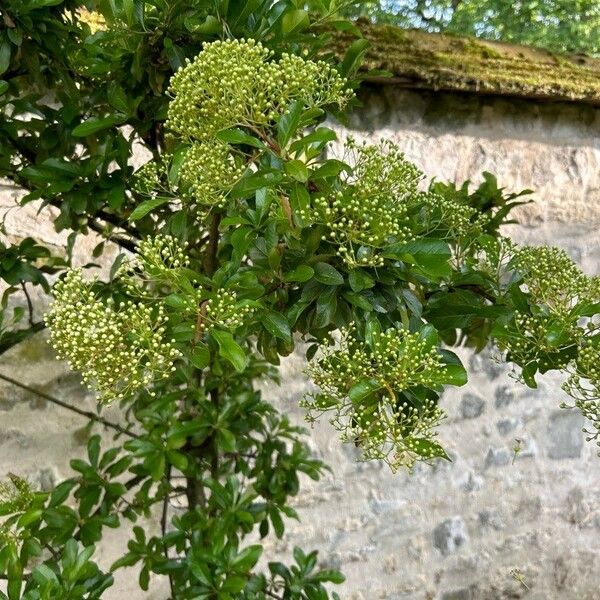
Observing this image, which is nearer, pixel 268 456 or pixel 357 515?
pixel 268 456

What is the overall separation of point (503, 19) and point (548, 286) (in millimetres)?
2496

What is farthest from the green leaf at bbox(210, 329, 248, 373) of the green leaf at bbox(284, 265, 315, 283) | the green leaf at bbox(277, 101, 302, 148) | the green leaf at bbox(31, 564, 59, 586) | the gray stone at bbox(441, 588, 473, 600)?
the gray stone at bbox(441, 588, 473, 600)

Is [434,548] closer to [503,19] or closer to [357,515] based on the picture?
[357,515]

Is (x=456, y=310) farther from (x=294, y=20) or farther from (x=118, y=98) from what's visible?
(x=118, y=98)

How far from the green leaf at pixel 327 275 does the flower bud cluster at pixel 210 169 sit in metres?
0.14

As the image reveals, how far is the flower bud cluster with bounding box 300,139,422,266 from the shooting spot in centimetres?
71

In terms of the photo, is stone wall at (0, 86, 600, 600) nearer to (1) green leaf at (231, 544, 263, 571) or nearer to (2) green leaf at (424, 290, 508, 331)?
(1) green leaf at (231, 544, 263, 571)

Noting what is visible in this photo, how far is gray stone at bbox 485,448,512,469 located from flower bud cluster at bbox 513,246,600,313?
1.34 m

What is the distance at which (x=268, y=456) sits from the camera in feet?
5.18

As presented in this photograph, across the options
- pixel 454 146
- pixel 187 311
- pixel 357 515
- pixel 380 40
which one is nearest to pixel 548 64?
pixel 454 146

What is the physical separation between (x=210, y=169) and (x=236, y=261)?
0.39ft

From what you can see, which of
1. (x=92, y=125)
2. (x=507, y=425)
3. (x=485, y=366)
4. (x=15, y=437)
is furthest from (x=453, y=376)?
(x=507, y=425)

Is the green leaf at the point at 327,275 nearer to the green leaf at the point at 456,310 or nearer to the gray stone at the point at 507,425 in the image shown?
the green leaf at the point at 456,310

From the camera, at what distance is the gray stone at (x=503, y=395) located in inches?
83.7
